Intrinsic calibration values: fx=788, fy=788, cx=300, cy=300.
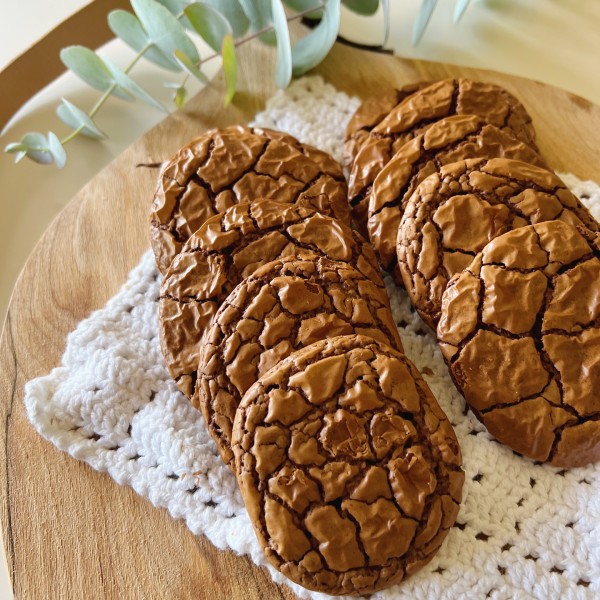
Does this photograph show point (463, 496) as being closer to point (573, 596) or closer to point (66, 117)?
point (573, 596)

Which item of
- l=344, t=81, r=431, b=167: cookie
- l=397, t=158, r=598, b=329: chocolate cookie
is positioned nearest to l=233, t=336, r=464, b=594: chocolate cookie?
l=397, t=158, r=598, b=329: chocolate cookie

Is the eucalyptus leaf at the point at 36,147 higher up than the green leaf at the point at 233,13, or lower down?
lower down

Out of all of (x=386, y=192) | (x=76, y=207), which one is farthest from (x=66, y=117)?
(x=386, y=192)

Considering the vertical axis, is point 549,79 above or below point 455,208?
below

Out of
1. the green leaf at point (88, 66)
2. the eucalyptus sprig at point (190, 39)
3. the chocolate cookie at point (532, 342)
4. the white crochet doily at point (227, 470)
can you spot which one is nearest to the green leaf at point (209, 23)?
the eucalyptus sprig at point (190, 39)

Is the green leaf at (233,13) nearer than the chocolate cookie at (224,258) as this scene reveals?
No

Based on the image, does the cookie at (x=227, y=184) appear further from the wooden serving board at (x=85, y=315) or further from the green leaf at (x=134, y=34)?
the green leaf at (x=134, y=34)
